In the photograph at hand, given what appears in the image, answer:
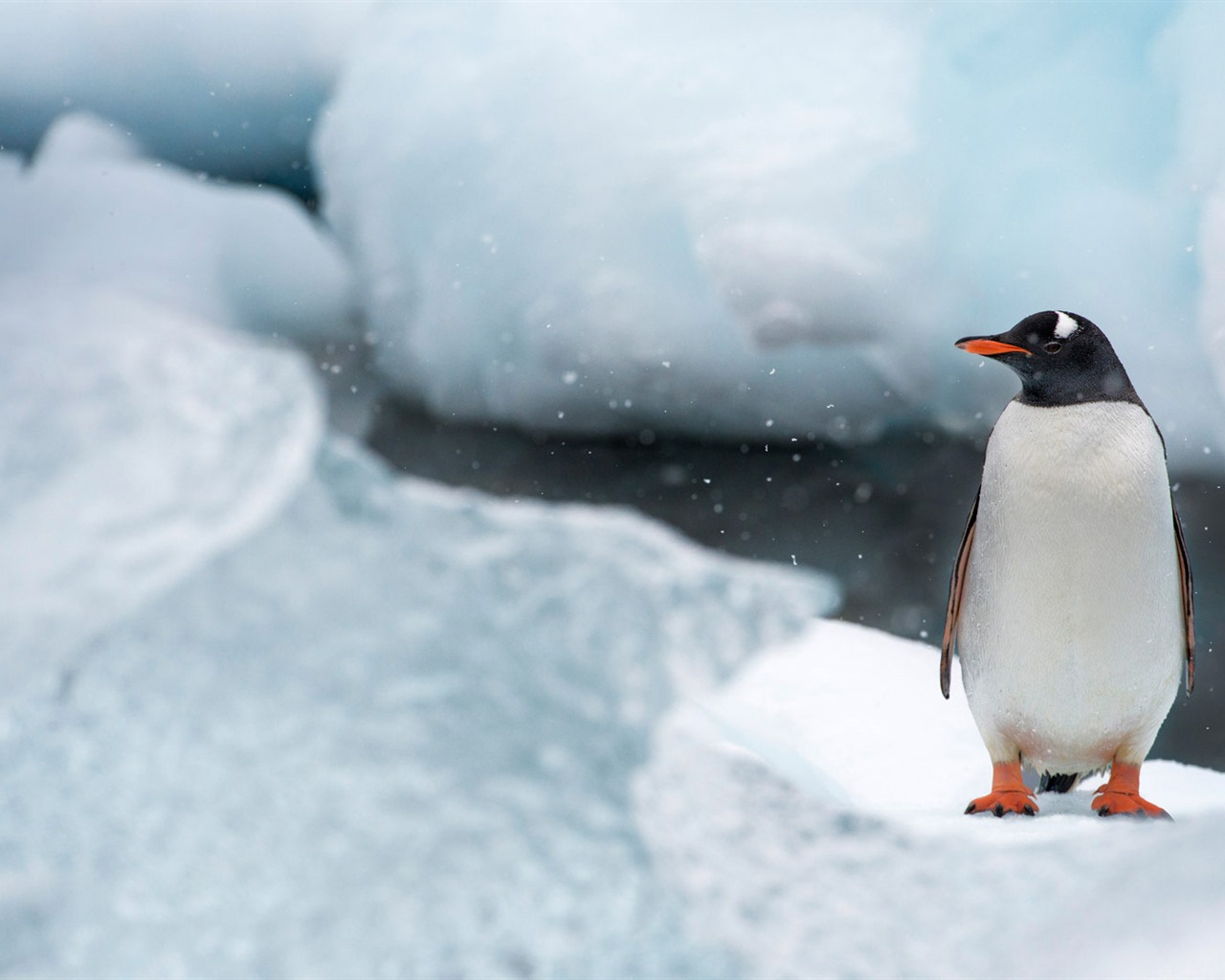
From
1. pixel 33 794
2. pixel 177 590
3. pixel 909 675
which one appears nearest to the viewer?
pixel 909 675

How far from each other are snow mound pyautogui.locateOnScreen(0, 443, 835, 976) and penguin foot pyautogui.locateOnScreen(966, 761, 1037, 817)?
0.87m

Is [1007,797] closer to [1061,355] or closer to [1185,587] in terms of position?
[1185,587]

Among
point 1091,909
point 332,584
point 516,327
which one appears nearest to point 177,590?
point 332,584

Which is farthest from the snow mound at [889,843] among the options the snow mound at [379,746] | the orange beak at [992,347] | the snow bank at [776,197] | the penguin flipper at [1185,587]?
the snow bank at [776,197]

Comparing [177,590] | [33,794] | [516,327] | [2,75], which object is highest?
[2,75]

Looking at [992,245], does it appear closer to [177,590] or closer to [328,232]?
[328,232]

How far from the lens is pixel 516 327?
1771 millimetres

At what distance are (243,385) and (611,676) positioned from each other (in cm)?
118

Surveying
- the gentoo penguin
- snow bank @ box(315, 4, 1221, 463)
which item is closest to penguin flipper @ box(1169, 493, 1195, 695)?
the gentoo penguin

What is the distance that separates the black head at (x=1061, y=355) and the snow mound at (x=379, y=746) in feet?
3.72

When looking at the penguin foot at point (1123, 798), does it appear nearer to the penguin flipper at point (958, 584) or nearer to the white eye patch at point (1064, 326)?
the penguin flipper at point (958, 584)

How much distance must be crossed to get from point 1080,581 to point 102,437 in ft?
7.62

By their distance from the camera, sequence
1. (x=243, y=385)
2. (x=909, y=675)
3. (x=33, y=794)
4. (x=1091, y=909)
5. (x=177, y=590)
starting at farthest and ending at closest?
(x=177, y=590) → (x=243, y=385) → (x=33, y=794) → (x=909, y=675) → (x=1091, y=909)

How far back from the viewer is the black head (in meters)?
0.75
